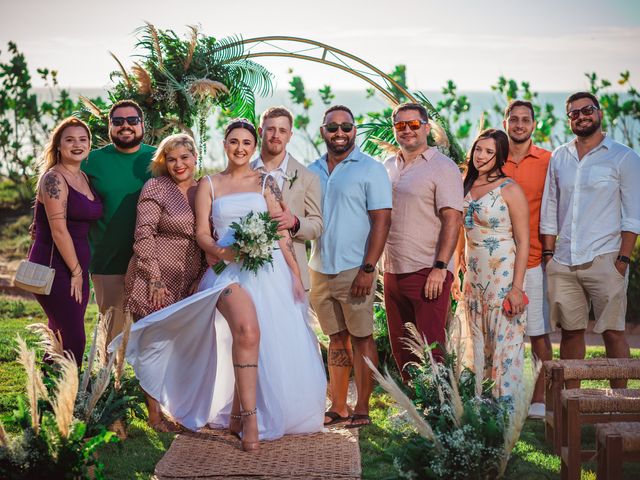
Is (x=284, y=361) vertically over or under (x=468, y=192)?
under

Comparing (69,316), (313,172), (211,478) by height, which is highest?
(313,172)

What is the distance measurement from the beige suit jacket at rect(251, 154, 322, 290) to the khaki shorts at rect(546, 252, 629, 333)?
6.19 feet

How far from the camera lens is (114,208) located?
6371mm

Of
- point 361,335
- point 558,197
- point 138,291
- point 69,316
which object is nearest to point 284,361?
point 361,335

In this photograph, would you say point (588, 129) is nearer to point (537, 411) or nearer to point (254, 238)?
point (537, 411)

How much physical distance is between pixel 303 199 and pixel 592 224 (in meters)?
2.20

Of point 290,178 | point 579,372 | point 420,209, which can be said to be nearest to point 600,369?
point 579,372

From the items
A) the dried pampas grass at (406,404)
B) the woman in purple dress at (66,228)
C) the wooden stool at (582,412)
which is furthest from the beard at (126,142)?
the wooden stool at (582,412)

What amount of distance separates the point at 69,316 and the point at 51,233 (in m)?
0.60

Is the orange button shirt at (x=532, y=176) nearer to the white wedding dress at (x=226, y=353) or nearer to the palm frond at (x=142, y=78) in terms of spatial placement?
the white wedding dress at (x=226, y=353)

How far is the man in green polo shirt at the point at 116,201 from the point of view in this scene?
6375 millimetres

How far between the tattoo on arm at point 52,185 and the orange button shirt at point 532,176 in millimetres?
3333

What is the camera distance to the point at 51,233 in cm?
609

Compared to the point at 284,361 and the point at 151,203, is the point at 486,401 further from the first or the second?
the point at 151,203
